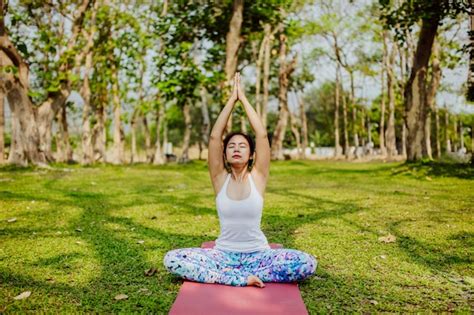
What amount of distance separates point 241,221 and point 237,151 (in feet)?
2.04

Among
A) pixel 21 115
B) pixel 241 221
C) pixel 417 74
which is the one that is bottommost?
pixel 241 221

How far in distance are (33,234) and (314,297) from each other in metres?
3.98

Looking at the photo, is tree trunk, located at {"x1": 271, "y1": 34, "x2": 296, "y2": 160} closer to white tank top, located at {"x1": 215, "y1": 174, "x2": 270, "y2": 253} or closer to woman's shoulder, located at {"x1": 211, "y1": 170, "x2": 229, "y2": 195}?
woman's shoulder, located at {"x1": 211, "y1": 170, "x2": 229, "y2": 195}

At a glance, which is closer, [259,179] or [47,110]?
[259,179]

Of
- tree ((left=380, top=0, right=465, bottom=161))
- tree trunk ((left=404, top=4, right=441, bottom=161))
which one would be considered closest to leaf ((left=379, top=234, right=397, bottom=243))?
tree ((left=380, top=0, right=465, bottom=161))

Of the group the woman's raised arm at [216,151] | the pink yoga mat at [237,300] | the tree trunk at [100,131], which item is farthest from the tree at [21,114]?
the pink yoga mat at [237,300]

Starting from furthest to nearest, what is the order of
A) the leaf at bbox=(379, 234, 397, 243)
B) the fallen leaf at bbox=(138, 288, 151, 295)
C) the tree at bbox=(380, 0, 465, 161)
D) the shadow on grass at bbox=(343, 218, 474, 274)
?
the tree at bbox=(380, 0, 465, 161)
the leaf at bbox=(379, 234, 397, 243)
the shadow on grass at bbox=(343, 218, 474, 274)
the fallen leaf at bbox=(138, 288, 151, 295)

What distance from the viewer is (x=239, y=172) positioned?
4.42 metres

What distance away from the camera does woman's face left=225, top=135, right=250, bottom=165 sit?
14.2 feet

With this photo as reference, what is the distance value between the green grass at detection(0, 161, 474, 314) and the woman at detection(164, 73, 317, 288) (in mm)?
231

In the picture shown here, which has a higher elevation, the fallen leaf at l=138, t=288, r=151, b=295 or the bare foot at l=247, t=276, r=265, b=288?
the bare foot at l=247, t=276, r=265, b=288

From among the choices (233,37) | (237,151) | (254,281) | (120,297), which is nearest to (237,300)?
(254,281)

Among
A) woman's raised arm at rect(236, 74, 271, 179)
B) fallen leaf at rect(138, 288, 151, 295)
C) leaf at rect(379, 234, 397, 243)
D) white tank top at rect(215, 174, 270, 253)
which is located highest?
woman's raised arm at rect(236, 74, 271, 179)

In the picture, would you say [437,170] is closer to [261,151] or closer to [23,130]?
[261,151]
